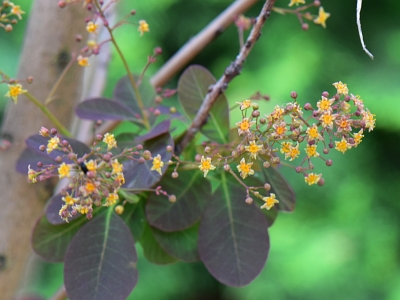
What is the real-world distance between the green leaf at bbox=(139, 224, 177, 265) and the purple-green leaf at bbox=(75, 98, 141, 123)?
140 mm

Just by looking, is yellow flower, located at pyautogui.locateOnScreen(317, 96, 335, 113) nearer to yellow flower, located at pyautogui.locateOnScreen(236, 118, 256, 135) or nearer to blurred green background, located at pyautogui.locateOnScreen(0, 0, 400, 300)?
yellow flower, located at pyautogui.locateOnScreen(236, 118, 256, 135)

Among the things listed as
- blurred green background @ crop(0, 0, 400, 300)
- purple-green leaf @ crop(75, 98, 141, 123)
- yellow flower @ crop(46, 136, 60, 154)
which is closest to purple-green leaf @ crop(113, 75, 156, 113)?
purple-green leaf @ crop(75, 98, 141, 123)

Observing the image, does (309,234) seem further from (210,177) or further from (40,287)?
(210,177)

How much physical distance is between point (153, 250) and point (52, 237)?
119 millimetres

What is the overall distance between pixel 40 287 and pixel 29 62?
1.52 m

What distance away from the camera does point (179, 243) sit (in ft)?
1.66

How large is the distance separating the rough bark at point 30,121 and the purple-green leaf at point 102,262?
0.24m

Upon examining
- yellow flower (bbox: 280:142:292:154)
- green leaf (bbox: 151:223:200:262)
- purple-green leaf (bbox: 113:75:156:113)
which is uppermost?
yellow flower (bbox: 280:142:292:154)

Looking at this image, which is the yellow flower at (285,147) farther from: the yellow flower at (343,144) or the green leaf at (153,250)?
the green leaf at (153,250)

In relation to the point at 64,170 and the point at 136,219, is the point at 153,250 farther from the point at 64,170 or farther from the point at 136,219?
the point at 64,170

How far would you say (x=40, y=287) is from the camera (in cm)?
194

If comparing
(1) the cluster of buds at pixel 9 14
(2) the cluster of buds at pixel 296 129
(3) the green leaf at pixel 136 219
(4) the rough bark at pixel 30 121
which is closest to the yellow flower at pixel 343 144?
(2) the cluster of buds at pixel 296 129

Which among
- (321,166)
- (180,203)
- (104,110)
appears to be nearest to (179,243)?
(180,203)

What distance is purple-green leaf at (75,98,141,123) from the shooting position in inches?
21.2
